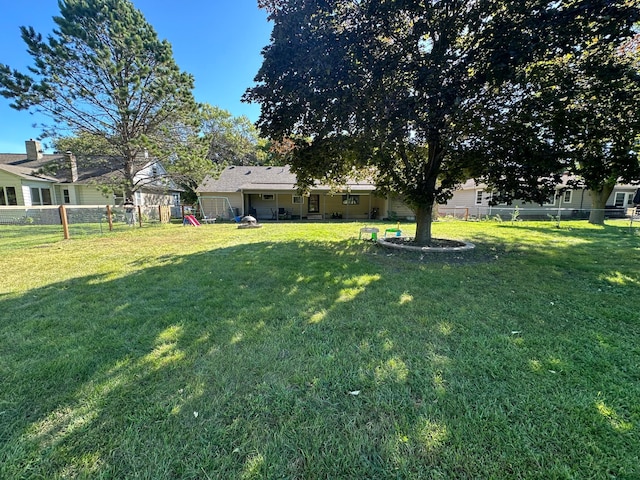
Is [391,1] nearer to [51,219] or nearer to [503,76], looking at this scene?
[503,76]

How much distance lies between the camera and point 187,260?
22.0 feet

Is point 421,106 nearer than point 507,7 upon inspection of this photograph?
No

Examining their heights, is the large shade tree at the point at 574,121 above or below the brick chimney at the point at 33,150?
below

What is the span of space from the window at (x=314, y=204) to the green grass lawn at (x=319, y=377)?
16.3 meters

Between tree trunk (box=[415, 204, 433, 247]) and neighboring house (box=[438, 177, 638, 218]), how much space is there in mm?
13998

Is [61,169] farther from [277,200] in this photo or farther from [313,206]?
[313,206]

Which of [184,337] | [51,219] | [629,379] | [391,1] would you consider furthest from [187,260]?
[51,219]

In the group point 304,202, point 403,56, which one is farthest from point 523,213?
point 403,56

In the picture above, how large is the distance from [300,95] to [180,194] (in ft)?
85.0

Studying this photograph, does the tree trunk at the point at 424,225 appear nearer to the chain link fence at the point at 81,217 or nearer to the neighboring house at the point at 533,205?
the chain link fence at the point at 81,217

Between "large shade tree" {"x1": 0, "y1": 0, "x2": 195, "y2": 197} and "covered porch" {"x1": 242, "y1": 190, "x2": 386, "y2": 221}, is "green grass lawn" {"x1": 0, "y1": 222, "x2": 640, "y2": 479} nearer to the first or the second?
"large shade tree" {"x1": 0, "y1": 0, "x2": 195, "y2": 197}

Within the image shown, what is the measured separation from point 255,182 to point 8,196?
600 inches

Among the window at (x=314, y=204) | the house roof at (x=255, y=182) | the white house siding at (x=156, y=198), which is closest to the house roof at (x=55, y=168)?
the white house siding at (x=156, y=198)

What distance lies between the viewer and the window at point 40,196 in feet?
61.3
